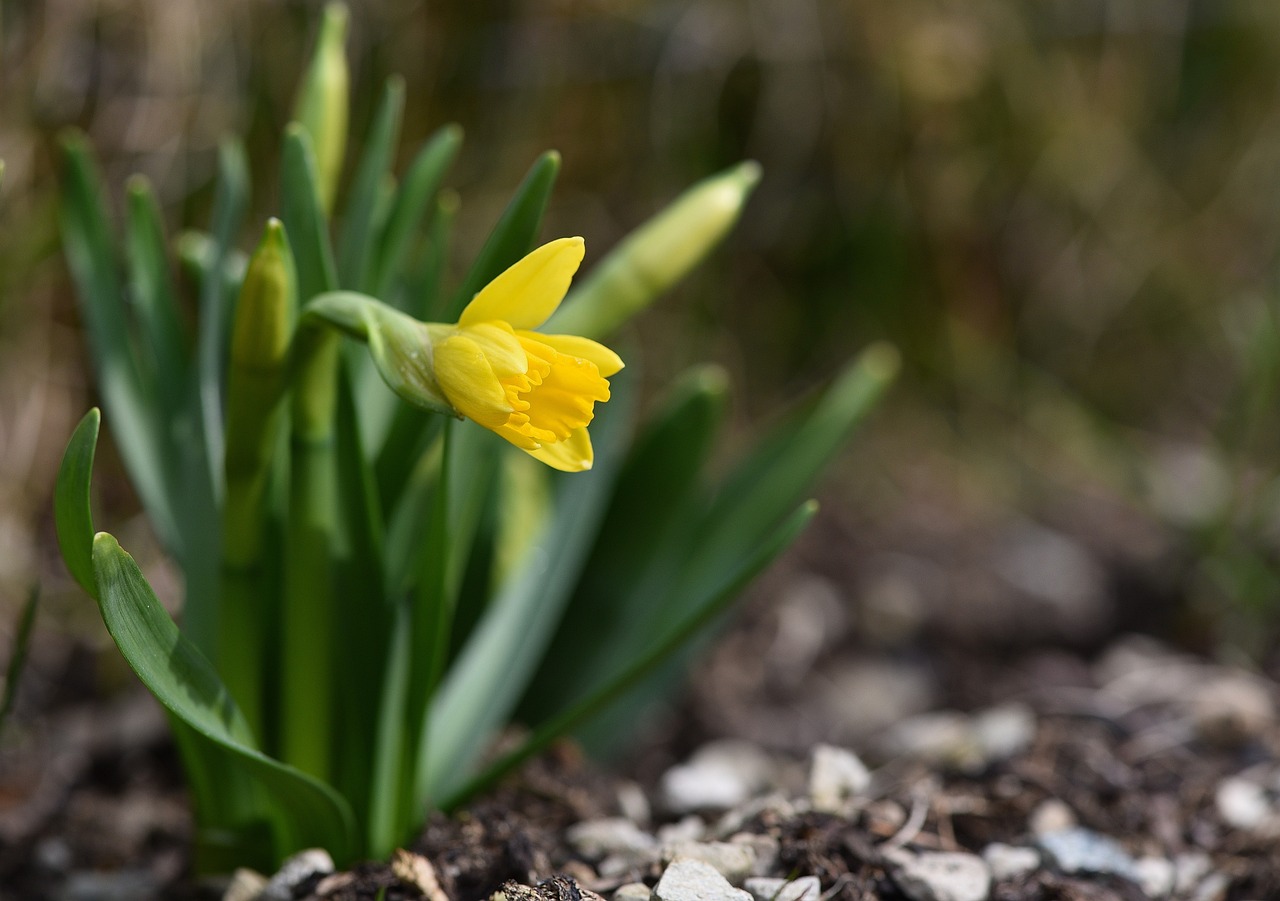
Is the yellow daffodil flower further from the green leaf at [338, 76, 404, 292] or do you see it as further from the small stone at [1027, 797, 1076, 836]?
the small stone at [1027, 797, 1076, 836]

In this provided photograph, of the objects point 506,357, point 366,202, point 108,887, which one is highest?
point 366,202

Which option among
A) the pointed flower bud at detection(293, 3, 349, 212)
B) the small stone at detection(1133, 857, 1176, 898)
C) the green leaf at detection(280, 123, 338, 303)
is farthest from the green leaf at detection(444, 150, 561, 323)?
the small stone at detection(1133, 857, 1176, 898)

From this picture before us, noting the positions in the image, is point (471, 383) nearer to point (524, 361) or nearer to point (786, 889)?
point (524, 361)

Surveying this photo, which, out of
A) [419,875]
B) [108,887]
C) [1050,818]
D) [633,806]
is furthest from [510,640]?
[1050,818]

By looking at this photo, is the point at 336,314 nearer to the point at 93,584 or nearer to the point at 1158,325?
the point at 93,584

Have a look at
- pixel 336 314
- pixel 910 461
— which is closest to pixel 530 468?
pixel 336 314

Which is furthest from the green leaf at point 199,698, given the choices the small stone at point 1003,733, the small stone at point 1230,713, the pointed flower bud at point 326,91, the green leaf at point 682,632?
the small stone at point 1230,713

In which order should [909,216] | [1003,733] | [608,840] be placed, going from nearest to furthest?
[608,840], [1003,733], [909,216]
